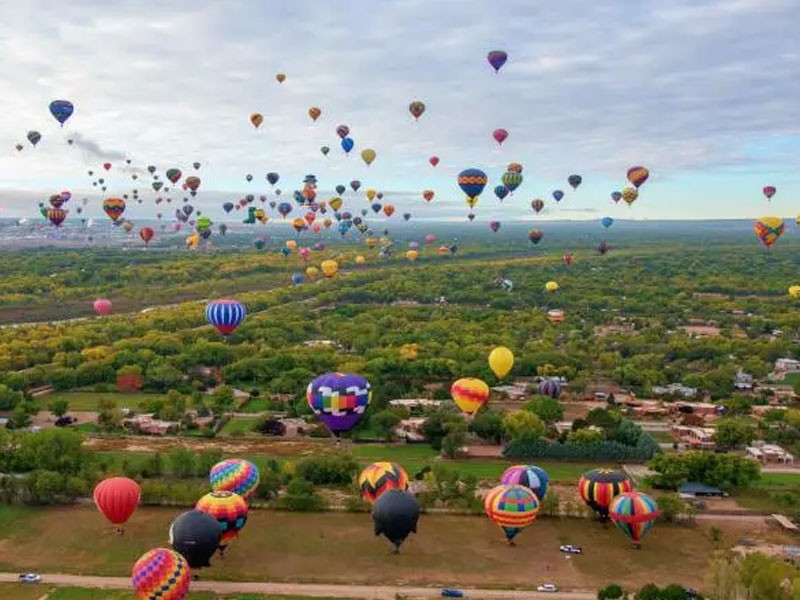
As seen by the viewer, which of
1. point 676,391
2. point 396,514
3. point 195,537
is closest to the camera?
point 195,537

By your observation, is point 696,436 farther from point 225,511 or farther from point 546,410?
point 225,511

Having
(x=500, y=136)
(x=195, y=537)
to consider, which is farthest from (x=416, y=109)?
(x=195, y=537)

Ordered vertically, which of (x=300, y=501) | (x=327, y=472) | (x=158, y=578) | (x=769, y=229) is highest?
(x=769, y=229)

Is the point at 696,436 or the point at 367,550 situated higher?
the point at 696,436

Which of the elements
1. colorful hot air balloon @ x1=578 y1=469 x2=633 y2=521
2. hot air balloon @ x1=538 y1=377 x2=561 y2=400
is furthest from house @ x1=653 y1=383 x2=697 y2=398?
colorful hot air balloon @ x1=578 y1=469 x2=633 y2=521

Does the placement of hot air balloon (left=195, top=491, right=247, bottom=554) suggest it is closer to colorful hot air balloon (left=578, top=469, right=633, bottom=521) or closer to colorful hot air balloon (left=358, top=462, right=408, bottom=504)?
colorful hot air balloon (left=358, top=462, right=408, bottom=504)

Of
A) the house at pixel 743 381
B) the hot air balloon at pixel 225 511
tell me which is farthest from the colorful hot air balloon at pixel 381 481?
the house at pixel 743 381

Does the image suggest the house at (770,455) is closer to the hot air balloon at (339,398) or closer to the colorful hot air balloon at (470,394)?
the colorful hot air balloon at (470,394)
